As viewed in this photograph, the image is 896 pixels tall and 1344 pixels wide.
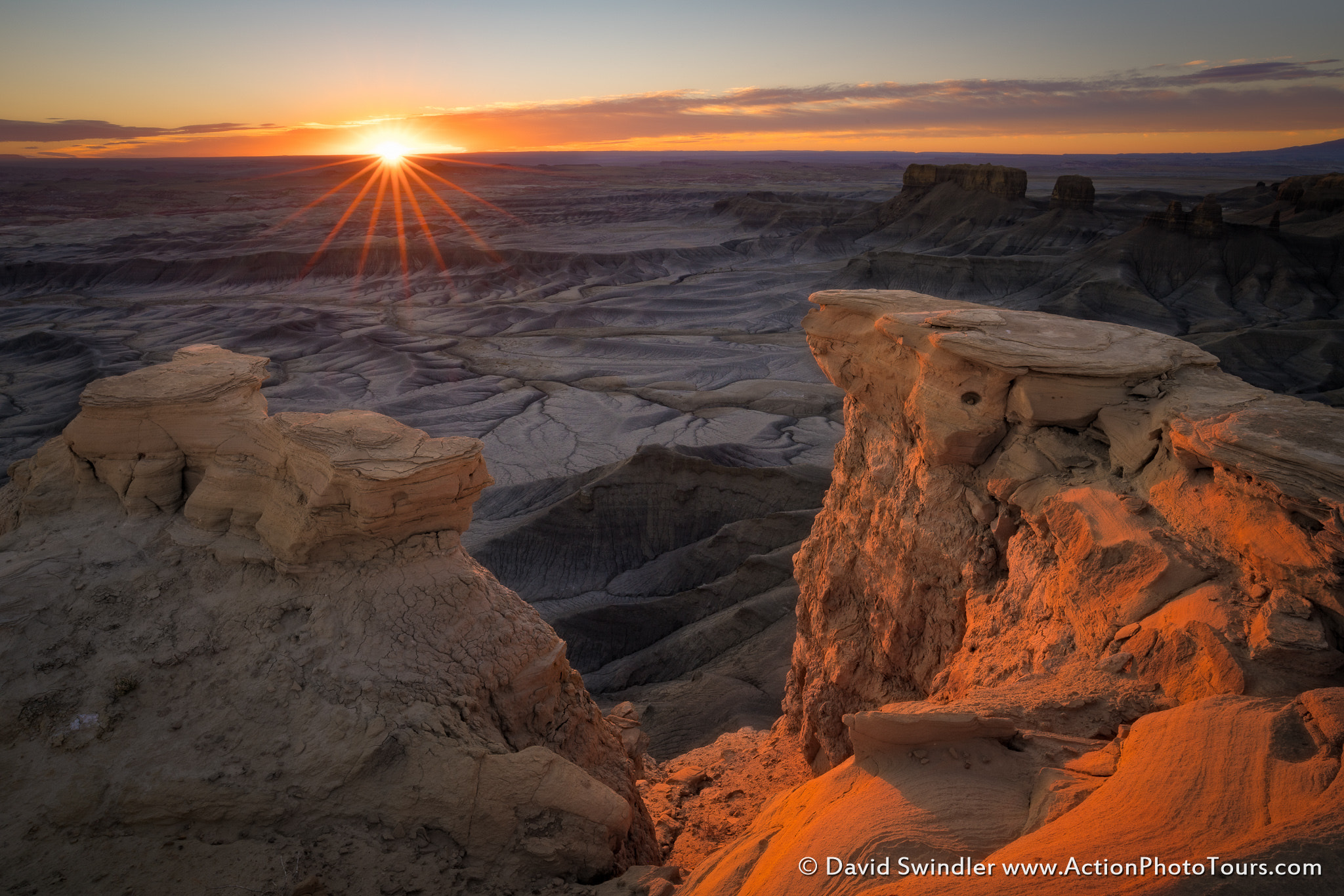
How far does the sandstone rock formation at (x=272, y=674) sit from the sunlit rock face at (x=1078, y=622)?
1.64 metres

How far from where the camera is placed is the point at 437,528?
18.4ft

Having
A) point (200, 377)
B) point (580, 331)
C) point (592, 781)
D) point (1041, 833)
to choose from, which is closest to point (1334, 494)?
point (1041, 833)

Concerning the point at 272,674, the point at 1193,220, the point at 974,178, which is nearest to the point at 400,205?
the point at 974,178

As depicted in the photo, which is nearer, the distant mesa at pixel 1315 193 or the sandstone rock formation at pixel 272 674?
the sandstone rock formation at pixel 272 674

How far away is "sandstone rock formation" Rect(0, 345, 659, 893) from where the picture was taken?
4035mm

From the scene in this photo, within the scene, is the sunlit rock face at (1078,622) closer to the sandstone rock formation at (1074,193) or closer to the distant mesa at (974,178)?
the sandstone rock formation at (1074,193)

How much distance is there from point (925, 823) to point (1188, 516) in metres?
2.27

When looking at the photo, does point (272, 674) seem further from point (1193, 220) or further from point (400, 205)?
point (400, 205)

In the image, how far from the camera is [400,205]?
295 feet

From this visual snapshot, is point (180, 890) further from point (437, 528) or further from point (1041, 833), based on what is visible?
point (1041, 833)

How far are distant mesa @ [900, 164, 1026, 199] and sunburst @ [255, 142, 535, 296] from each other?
121 feet

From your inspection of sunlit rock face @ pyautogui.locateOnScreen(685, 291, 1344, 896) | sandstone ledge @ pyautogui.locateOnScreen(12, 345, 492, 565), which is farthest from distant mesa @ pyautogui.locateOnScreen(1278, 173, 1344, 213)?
sandstone ledge @ pyautogui.locateOnScreen(12, 345, 492, 565)

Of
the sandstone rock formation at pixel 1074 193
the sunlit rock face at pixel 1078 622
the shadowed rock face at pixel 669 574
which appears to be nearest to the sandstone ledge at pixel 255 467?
the sunlit rock face at pixel 1078 622

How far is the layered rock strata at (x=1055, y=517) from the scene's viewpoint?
3.26m
